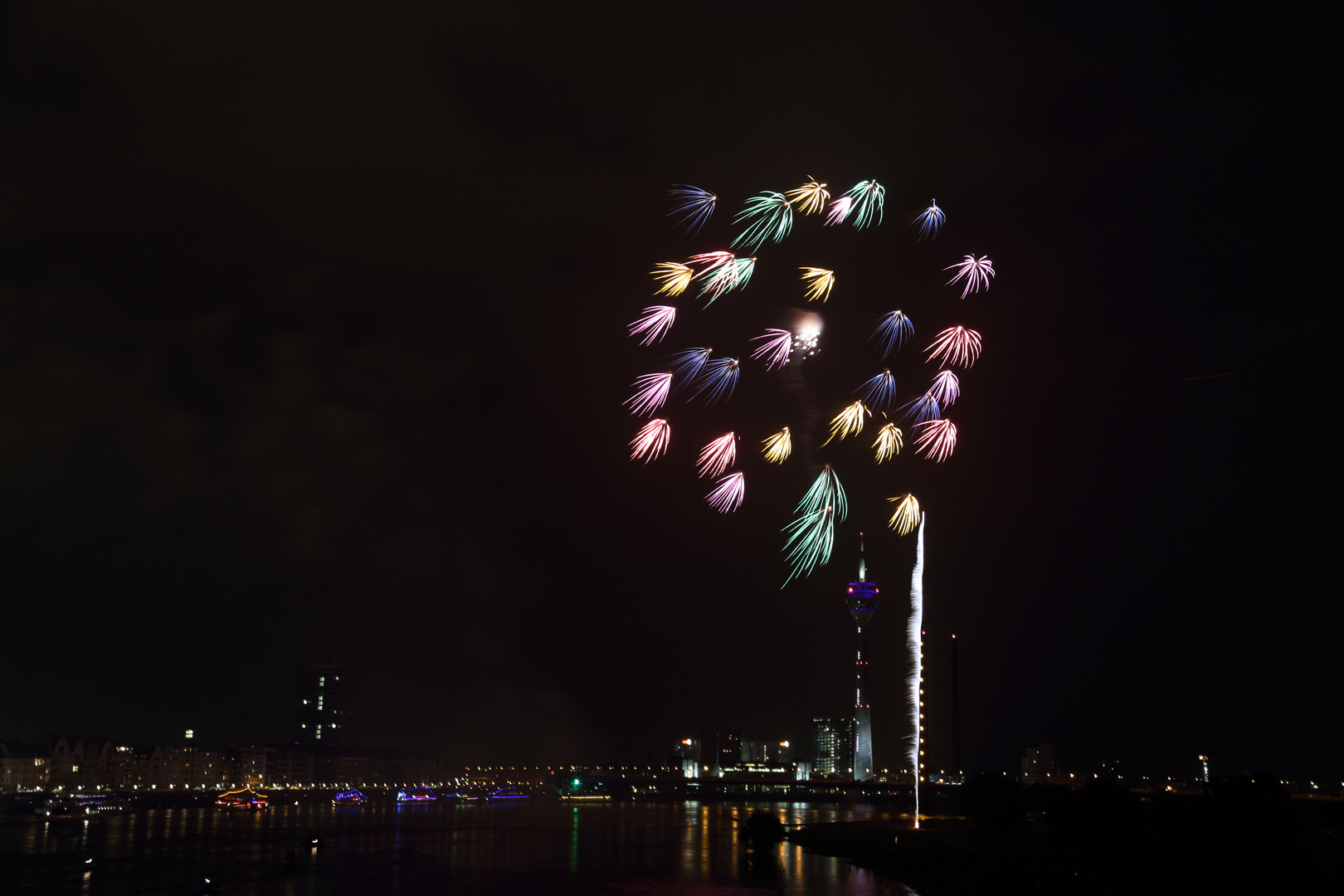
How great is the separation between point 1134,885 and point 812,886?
62.0 feet

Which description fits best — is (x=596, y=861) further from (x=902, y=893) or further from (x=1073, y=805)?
(x=1073, y=805)

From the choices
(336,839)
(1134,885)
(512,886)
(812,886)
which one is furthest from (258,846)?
(1134,885)

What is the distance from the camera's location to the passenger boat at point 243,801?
184m

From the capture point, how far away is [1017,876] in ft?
195

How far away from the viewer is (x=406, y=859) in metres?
80.4

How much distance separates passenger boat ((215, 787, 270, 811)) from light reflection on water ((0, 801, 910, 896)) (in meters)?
50.6

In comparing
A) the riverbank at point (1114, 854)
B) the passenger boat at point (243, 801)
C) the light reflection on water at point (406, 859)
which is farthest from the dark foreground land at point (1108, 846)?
the passenger boat at point (243, 801)

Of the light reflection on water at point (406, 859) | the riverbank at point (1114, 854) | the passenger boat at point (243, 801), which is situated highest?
the riverbank at point (1114, 854)

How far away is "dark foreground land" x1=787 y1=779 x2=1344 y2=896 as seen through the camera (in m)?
53.1

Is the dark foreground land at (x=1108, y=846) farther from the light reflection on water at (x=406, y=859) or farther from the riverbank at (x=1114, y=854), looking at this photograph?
the light reflection on water at (x=406, y=859)

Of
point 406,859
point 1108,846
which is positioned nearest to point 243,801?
point 406,859

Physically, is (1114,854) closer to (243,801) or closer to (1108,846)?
(1108,846)

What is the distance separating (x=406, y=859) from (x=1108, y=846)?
54.6m

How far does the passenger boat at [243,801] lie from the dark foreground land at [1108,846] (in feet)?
401
